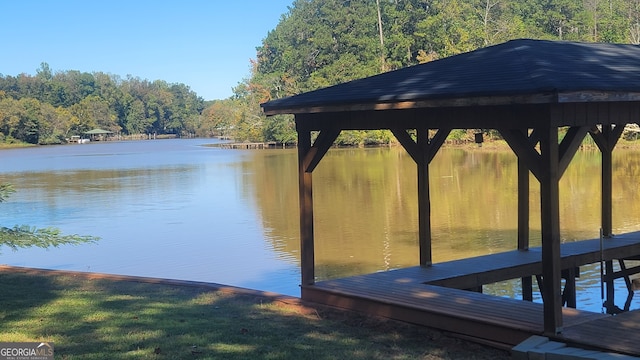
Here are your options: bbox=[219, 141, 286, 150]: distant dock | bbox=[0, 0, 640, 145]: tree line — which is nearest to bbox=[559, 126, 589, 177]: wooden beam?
bbox=[0, 0, 640, 145]: tree line

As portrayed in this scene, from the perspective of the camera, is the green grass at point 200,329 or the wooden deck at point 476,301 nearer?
the green grass at point 200,329

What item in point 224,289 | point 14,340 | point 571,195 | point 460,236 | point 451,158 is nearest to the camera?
point 14,340

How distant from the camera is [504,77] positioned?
6.45m

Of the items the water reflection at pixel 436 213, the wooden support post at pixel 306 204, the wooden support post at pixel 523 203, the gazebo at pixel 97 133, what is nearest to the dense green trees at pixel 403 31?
the water reflection at pixel 436 213

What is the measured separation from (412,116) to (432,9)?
56885mm

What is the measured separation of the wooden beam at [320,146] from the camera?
26.5 ft

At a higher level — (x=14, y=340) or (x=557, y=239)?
(x=557, y=239)

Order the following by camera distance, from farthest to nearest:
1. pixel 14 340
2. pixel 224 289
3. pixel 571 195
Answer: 1. pixel 571 195
2. pixel 224 289
3. pixel 14 340

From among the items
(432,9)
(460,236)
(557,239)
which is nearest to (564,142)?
(557,239)

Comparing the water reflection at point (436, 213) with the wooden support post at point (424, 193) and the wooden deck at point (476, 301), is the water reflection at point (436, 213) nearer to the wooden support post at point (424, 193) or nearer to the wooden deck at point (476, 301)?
the wooden deck at point (476, 301)

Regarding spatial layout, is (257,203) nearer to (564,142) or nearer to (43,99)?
(564,142)

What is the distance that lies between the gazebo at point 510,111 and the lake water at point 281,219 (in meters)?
2.87

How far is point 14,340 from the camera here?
5.97m

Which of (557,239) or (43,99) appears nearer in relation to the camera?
(557,239)
